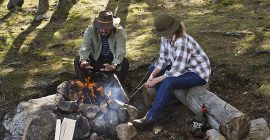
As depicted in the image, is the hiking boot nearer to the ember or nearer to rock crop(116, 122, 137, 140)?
rock crop(116, 122, 137, 140)

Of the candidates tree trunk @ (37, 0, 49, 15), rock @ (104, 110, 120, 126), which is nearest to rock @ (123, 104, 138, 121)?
rock @ (104, 110, 120, 126)

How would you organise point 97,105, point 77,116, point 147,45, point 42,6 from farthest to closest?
point 42,6 → point 147,45 → point 97,105 → point 77,116

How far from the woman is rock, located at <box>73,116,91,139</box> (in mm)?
812

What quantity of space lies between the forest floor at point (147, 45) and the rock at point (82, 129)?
868 mm

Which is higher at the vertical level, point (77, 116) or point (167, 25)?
point (167, 25)

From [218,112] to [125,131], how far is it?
1528mm

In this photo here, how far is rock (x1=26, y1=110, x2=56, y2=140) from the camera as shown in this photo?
6496 mm

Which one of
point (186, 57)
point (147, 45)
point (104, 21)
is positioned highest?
point (104, 21)

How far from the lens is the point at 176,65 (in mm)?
6785

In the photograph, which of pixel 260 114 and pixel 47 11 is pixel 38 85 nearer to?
pixel 260 114

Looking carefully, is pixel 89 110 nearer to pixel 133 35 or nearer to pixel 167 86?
pixel 167 86

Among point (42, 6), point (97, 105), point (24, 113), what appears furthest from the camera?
point (42, 6)

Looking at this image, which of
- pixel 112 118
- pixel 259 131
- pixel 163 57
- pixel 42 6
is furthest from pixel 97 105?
pixel 42 6

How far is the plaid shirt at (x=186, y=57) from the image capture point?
6.70 meters
